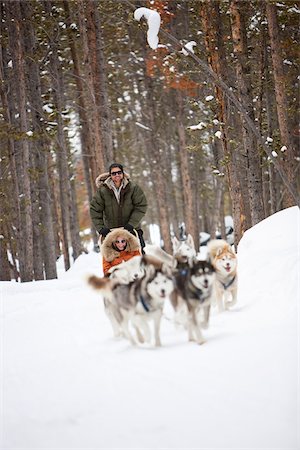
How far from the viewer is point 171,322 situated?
6.43 m

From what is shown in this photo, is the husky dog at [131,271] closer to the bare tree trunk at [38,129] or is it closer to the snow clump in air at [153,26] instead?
the snow clump in air at [153,26]

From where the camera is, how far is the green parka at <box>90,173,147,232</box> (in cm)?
813

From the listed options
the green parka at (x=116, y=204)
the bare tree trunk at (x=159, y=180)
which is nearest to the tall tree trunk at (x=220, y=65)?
the green parka at (x=116, y=204)

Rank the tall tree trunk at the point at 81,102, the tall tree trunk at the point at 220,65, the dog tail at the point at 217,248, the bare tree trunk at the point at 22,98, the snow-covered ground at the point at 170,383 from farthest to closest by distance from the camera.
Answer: the tall tree trunk at the point at 81,102, the bare tree trunk at the point at 22,98, the tall tree trunk at the point at 220,65, the dog tail at the point at 217,248, the snow-covered ground at the point at 170,383

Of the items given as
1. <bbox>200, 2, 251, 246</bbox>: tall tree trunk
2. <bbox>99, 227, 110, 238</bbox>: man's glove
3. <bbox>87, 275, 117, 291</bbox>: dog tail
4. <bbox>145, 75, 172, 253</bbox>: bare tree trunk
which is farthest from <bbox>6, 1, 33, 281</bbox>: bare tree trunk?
<bbox>87, 275, 117, 291</bbox>: dog tail

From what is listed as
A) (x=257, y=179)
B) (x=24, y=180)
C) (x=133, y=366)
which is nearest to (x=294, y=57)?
(x=257, y=179)

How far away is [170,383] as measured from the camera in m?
4.34

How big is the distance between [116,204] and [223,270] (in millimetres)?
2397

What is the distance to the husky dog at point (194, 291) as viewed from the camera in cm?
517

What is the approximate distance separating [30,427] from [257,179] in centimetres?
860

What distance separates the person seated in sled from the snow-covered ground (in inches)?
38.4

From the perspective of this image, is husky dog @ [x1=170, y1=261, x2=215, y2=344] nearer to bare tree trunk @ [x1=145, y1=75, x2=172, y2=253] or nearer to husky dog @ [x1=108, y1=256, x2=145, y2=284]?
husky dog @ [x1=108, y1=256, x2=145, y2=284]

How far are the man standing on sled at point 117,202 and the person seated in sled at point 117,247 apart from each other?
1.53ft

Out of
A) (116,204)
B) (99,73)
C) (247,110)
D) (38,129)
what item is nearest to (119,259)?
(116,204)
